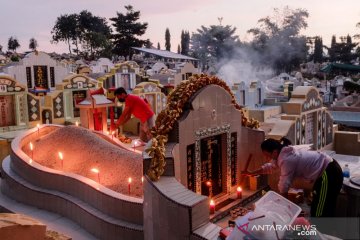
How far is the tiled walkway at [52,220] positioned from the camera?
731 centimetres

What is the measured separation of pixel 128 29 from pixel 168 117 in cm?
4998

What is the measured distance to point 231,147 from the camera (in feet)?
27.4

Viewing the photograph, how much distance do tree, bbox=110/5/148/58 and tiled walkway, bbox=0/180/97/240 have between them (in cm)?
4750

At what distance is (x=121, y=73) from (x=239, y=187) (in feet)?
62.8

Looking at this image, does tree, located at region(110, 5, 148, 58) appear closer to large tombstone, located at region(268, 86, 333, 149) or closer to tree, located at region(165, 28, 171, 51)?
tree, located at region(165, 28, 171, 51)

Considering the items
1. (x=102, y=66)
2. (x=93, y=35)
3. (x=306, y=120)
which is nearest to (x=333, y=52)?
(x=93, y=35)

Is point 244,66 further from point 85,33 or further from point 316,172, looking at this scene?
point 316,172

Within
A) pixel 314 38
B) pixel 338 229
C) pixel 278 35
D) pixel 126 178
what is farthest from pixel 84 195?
pixel 314 38

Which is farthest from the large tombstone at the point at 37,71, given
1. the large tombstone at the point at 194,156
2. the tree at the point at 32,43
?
the tree at the point at 32,43

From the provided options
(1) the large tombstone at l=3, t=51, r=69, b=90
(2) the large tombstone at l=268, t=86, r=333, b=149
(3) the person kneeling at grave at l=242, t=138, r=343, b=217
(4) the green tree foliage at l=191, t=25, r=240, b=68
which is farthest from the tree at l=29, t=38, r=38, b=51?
(3) the person kneeling at grave at l=242, t=138, r=343, b=217

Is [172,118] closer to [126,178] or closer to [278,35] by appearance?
[126,178]

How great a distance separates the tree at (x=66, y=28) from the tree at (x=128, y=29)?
61.8 feet

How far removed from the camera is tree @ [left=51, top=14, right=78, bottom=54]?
7050cm

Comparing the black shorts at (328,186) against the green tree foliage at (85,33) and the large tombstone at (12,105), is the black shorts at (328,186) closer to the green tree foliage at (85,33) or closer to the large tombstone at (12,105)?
the large tombstone at (12,105)
